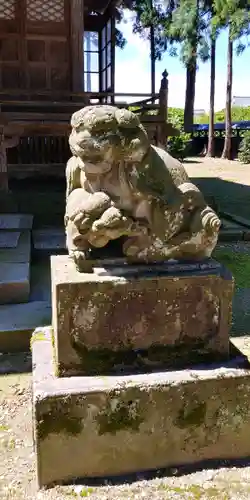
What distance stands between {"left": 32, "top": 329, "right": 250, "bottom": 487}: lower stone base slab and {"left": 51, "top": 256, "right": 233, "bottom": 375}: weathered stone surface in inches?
4.0

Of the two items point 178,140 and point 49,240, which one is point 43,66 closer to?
point 49,240

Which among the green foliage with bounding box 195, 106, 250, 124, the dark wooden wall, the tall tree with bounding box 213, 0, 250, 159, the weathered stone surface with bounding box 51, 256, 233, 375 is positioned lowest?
Result: the weathered stone surface with bounding box 51, 256, 233, 375

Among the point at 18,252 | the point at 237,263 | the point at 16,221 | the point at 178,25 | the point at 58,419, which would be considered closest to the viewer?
the point at 58,419

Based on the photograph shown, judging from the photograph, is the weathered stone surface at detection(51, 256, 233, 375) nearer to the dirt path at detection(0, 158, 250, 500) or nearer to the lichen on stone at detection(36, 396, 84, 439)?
the lichen on stone at detection(36, 396, 84, 439)

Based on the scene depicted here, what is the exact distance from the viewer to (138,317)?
2.25m

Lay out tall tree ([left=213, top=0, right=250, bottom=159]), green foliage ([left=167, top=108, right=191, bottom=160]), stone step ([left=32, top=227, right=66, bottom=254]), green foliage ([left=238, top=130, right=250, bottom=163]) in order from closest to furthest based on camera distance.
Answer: stone step ([left=32, top=227, right=66, bottom=254])
tall tree ([left=213, top=0, right=250, bottom=159])
green foliage ([left=167, top=108, right=191, bottom=160])
green foliage ([left=238, top=130, right=250, bottom=163])

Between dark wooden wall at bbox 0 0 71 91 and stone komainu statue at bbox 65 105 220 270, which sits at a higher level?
dark wooden wall at bbox 0 0 71 91

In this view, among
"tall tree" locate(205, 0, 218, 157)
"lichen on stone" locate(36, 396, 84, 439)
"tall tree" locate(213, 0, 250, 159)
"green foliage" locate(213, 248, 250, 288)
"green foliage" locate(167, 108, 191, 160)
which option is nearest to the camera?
"lichen on stone" locate(36, 396, 84, 439)

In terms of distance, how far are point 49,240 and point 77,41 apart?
450 cm

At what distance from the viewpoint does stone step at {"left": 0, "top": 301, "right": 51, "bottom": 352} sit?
11.9 ft

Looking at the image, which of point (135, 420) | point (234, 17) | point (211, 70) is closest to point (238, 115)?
point (211, 70)

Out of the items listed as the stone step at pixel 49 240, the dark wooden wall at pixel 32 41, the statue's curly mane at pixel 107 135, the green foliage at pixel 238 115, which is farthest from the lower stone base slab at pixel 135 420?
the green foliage at pixel 238 115

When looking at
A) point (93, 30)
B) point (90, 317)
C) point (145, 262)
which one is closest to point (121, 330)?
point (90, 317)

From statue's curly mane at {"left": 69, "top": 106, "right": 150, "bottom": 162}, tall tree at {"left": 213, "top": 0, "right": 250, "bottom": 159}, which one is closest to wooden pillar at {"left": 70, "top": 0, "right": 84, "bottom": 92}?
statue's curly mane at {"left": 69, "top": 106, "right": 150, "bottom": 162}
